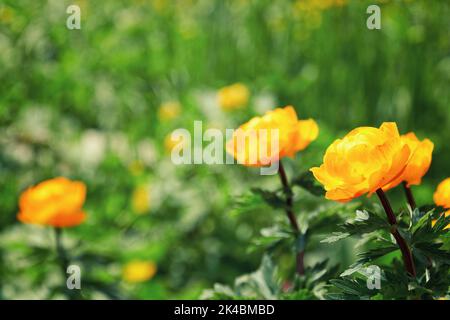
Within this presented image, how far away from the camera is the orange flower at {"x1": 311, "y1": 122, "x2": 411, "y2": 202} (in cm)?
64

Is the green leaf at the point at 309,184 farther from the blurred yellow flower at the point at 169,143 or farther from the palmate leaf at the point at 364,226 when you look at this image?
the blurred yellow flower at the point at 169,143

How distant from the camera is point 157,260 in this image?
1.77 m

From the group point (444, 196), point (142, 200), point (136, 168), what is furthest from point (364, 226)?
point (136, 168)

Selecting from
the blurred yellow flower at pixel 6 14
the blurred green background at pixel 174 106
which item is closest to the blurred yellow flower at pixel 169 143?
the blurred green background at pixel 174 106

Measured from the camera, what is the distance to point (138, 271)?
175cm

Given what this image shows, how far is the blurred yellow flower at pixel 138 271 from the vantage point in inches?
68.0

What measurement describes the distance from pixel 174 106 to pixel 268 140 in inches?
62.1

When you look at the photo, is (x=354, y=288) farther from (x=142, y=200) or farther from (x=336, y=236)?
(x=142, y=200)

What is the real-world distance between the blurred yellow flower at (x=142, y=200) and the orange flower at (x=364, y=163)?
1305mm

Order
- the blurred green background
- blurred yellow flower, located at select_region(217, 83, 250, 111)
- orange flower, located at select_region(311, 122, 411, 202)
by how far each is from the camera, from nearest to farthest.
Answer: orange flower, located at select_region(311, 122, 411, 202)
the blurred green background
blurred yellow flower, located at select_region(217, 83, 250, 111)

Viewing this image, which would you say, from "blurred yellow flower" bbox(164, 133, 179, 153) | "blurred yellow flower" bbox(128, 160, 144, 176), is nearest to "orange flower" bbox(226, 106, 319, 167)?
"blurred yellow flower" bbox(164, 133, 179, 153)

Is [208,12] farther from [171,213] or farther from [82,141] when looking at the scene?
[171,213]

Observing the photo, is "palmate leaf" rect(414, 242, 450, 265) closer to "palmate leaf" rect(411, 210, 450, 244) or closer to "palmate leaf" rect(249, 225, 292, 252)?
"palmate leaf" rect(411, 210, 450, 244)
